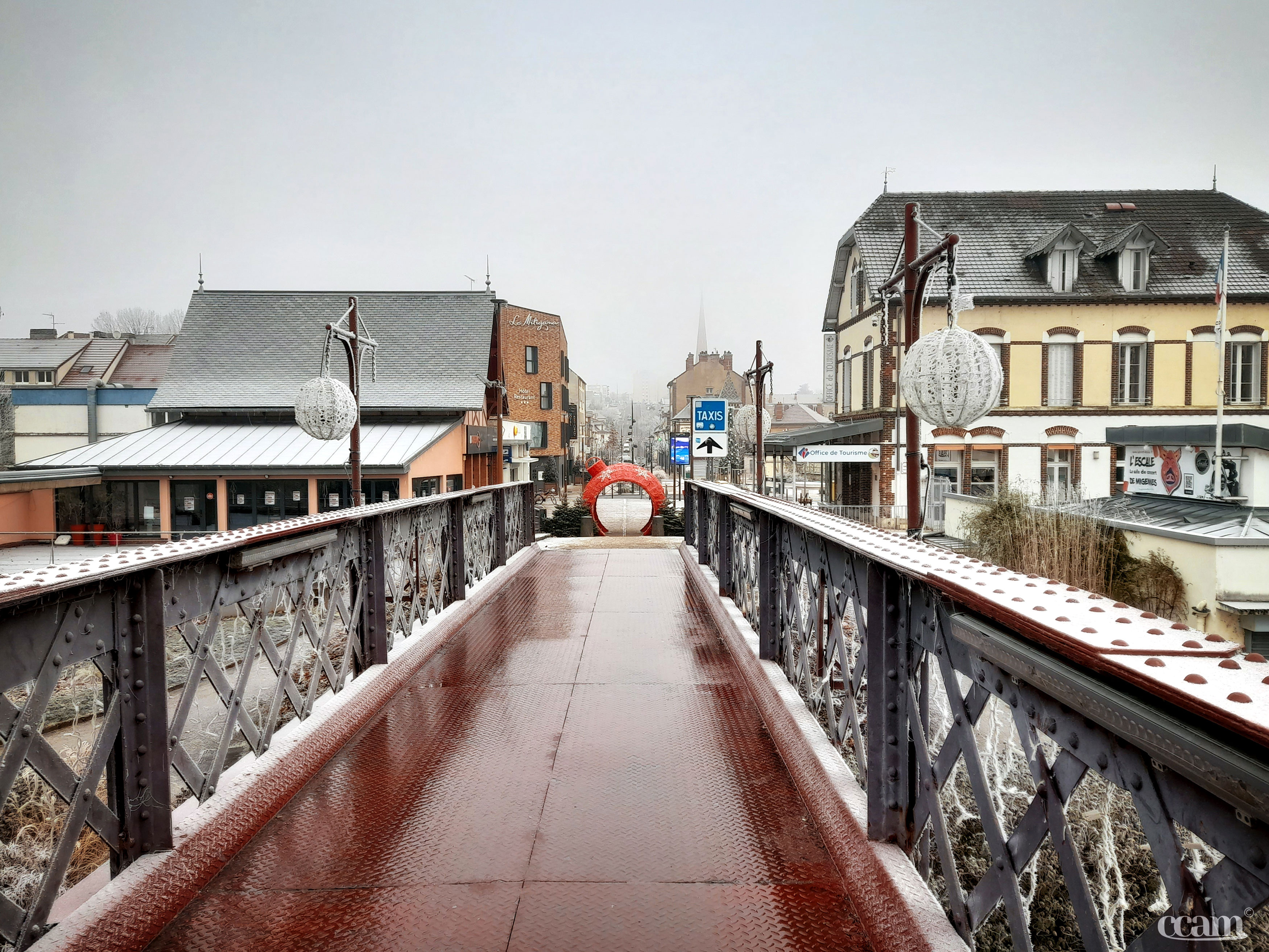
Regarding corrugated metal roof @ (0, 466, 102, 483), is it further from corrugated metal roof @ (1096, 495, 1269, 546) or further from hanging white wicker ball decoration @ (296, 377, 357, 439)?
corrugated metal roof @ (1096, 495, 1269, 546)

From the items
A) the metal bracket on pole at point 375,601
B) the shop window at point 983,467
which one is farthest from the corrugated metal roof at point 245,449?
the metal bracket on pole at point 375,601

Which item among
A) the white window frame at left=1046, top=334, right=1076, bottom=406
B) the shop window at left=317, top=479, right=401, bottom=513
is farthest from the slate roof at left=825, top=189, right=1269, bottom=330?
the shop window at left=317, top=479, right=401, bottom=513

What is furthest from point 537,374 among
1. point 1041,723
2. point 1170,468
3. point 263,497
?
point 1041,723

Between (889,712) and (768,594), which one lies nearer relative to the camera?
(889,712)

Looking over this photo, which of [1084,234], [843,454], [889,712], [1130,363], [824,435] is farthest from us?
[824,435]

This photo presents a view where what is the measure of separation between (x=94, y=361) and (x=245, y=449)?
3640 centimetres

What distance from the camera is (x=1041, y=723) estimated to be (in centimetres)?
171

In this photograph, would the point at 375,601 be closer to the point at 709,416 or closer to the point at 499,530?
the point at 499,530

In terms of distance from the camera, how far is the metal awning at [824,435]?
88.1 feet

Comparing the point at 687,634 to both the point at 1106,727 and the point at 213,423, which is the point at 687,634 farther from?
the point at 213,423

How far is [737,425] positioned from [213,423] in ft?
67.2

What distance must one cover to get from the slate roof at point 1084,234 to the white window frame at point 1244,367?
4.60 feet

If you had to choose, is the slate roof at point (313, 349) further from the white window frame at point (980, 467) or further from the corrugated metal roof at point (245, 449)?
the white window frame at point (980, 467)

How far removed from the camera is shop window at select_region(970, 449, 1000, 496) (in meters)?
26.2
